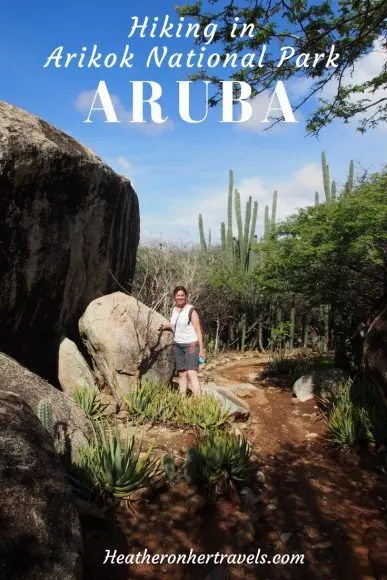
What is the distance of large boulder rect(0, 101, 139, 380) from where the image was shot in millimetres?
5160

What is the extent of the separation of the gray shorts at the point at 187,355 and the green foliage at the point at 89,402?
1.26 meters

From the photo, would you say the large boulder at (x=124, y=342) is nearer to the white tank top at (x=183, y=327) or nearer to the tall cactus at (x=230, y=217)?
the white tank top at (x=183, y=327)

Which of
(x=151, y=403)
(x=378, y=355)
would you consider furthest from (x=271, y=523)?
(x=151, y=403)

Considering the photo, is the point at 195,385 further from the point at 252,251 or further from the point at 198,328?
the point at 252,251

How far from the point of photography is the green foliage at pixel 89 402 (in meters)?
5.51

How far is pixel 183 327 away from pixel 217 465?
2.40 meters

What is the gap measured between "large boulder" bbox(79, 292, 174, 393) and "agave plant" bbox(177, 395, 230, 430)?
1039mm

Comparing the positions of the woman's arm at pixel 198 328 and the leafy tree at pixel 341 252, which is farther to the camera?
the leafy tree at pixel 341 252

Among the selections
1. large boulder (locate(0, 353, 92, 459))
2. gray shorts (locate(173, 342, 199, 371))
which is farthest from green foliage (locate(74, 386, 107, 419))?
gray shorts (locate(173, 342, 199, 371))

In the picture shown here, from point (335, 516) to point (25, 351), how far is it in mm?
4288

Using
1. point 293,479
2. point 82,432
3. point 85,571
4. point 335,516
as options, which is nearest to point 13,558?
point 85,571

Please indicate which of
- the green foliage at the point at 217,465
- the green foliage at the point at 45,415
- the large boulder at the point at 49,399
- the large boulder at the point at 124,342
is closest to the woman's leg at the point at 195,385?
the large boulder at the point at 124,342

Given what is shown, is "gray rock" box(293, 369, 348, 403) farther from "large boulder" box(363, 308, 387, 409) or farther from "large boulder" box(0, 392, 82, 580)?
"large boulder" box(0, 392, 82, 580)

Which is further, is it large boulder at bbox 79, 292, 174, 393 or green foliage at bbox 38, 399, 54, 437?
large boulder at bbox 79, 292, 174, 393
